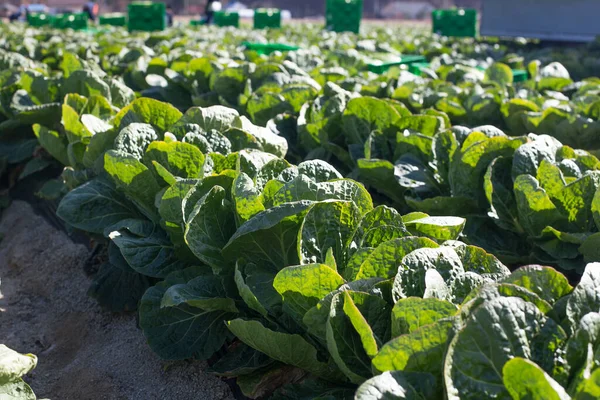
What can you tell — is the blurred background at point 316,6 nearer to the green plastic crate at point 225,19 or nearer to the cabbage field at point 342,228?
the green plastic crate at point 225,19

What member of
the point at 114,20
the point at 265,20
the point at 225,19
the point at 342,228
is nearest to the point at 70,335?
the point at 342,228

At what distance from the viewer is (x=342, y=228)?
7.14ft

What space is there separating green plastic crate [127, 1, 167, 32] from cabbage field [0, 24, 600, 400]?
1007cm

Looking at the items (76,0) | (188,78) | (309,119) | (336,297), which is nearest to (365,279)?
(336,297)

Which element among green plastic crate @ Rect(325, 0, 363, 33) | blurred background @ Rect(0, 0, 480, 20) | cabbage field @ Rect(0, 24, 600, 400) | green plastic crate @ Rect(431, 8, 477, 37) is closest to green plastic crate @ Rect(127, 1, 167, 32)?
green plastic crate @ Rect(325, 0, 363, 33)

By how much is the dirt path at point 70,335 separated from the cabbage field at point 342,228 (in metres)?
0.15

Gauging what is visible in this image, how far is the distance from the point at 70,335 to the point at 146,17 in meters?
12.4

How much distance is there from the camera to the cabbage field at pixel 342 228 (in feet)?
5.14

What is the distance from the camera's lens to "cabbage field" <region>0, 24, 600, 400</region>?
1.57 metres

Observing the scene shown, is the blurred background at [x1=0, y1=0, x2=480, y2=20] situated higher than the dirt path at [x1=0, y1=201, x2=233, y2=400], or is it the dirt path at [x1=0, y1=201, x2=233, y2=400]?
the blurred background at [x1=0, y1=0, x2=480, y2=20]

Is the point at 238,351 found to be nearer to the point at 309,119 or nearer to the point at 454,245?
the point at 454,245

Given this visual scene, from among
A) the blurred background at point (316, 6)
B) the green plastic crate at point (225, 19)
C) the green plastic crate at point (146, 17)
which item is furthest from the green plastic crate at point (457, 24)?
the blurred background at point (316, 6)

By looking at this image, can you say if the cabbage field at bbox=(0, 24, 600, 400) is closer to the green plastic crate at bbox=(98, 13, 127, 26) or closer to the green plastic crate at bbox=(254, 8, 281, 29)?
the green plastic crate at bbox=(254, 8, 281, 29)

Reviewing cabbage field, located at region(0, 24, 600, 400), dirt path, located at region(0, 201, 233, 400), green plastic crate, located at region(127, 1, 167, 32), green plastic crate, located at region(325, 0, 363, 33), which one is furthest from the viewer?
green plastic crate, located at region(325, 0, 363, 33)
